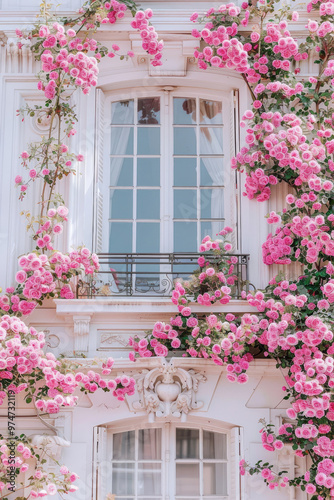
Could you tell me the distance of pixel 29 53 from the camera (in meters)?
9.41

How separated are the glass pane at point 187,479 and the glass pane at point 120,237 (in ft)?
6.83

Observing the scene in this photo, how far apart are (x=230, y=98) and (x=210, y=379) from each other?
9.17 feet

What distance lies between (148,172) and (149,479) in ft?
9.57

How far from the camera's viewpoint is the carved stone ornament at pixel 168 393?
8461 millimetres

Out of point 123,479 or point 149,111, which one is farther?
point 149,111

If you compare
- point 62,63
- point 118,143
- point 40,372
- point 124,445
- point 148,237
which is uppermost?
point 62,63

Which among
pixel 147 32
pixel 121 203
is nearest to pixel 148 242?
pixel 121 203

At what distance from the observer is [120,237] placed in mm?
9336

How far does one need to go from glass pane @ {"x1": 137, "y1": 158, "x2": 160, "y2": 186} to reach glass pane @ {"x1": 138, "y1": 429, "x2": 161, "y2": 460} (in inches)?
94.0

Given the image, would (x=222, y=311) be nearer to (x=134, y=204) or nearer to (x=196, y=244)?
(x=196, y=244)

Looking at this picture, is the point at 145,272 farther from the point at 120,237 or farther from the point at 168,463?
the point at 168,463

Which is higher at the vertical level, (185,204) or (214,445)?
(185,204)

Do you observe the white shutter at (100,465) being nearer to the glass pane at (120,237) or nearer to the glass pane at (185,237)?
the glass pane at (120,237)

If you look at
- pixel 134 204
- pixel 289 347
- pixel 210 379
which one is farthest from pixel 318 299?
pixel 134 204
